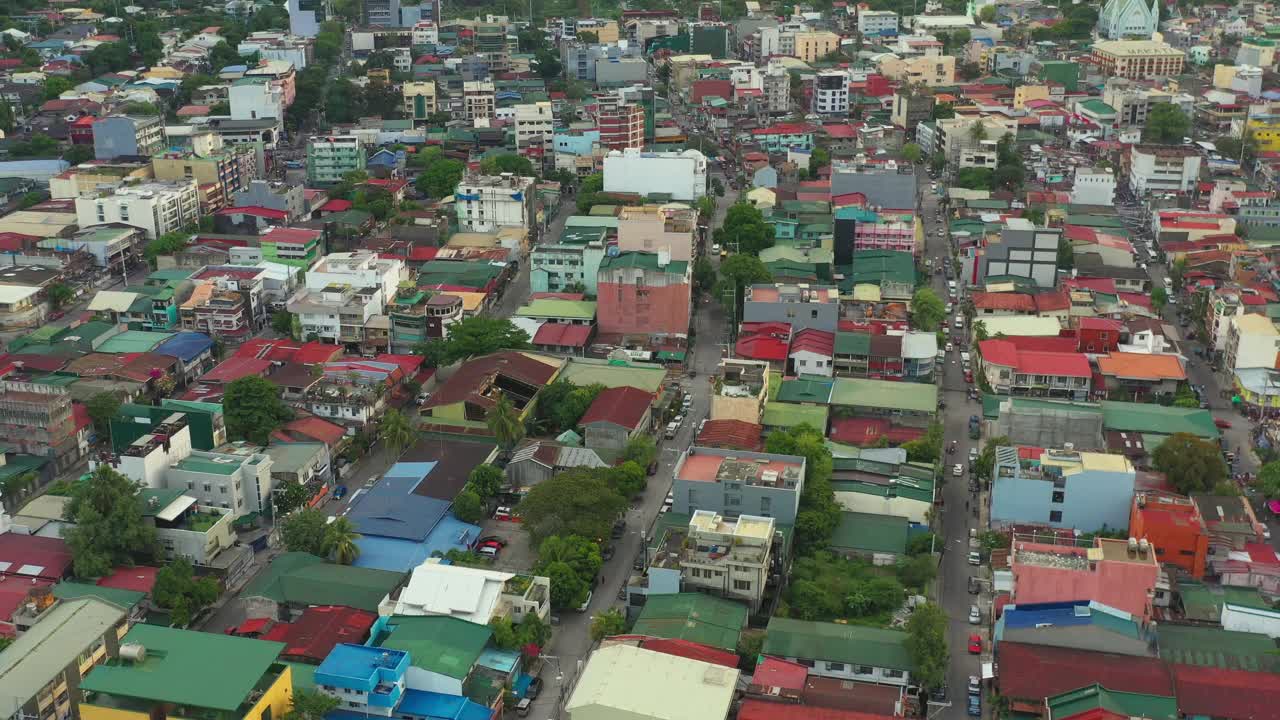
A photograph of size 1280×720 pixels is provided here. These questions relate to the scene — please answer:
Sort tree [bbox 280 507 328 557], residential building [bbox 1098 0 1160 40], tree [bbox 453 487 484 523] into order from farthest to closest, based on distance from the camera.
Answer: residential building [bbox 1098 0 1160 40] → tree [bbox 453 487 484 523] → tree [bbox 280 507 328 557]

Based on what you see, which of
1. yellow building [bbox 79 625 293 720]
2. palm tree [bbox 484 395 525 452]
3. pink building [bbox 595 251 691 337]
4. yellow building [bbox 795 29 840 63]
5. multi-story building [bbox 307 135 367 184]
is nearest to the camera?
yellow building [bbox 79 625 293 720]

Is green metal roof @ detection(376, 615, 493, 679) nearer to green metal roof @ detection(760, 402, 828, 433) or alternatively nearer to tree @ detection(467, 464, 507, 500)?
tree @ detection(467, 464, 507, 500)

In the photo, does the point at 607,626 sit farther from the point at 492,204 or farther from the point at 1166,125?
the point at 1166,125

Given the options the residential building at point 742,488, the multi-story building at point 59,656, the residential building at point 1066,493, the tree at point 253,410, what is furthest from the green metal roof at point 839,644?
the tree at point 253,410

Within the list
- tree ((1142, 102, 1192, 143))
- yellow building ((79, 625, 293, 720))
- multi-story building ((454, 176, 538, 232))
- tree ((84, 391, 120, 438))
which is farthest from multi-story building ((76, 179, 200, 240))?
tree ((1142, 102, 1192, 143))

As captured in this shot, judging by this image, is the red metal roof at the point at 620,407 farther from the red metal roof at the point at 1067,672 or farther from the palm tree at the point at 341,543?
the red metal roof at the point at 1067,672

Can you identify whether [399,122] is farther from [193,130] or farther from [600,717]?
[600,717]

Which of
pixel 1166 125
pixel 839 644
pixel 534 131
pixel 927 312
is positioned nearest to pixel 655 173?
pixel 534 131

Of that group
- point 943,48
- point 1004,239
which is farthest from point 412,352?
point 943,48
